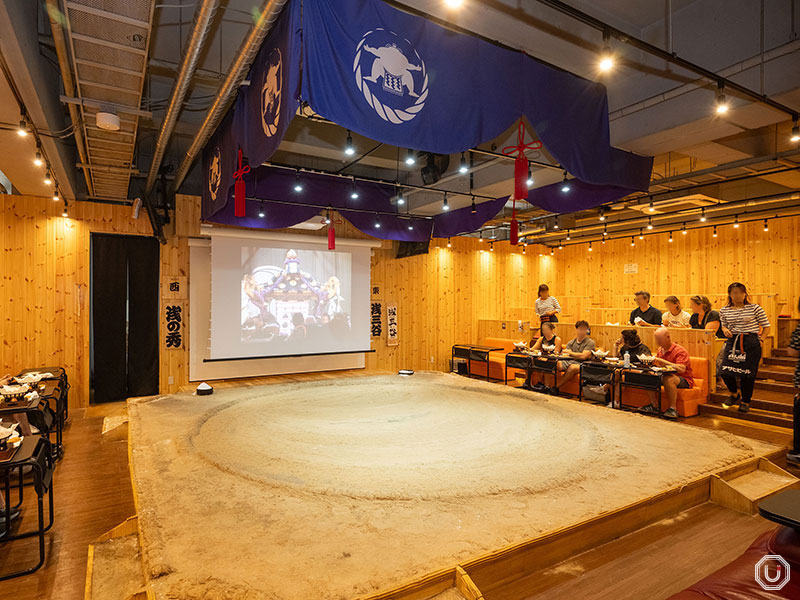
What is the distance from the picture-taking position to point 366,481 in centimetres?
302

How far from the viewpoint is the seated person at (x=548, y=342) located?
23.1 ft

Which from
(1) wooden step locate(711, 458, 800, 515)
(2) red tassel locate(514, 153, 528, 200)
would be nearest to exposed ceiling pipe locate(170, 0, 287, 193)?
(2) red tassel locate(514, 153, 528, 200)

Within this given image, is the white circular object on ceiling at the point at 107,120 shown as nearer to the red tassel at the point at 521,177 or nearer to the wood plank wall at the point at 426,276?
the red tassel at the point at 521,177

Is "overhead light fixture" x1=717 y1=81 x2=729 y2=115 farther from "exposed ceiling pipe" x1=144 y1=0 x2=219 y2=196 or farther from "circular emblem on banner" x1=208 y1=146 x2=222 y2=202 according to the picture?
"circular emblem on banner" x1=208 y1=146 x2=222 y2=202

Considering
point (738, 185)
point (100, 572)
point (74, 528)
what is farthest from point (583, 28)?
point (738, 185)

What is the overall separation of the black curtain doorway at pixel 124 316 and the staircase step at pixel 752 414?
8.09 m

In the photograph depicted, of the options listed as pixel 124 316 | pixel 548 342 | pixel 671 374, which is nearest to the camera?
pixel 671 374

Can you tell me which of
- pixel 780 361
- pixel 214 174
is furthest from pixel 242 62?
Answer: pixel 780 361

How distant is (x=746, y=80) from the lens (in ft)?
12.6

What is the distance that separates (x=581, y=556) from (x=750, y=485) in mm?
1765

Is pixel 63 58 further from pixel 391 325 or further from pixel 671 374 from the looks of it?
pixel 391 325

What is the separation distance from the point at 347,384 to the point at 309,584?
197 inches

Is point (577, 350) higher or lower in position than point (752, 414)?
higher

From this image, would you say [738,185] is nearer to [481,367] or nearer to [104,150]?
[481,367]
